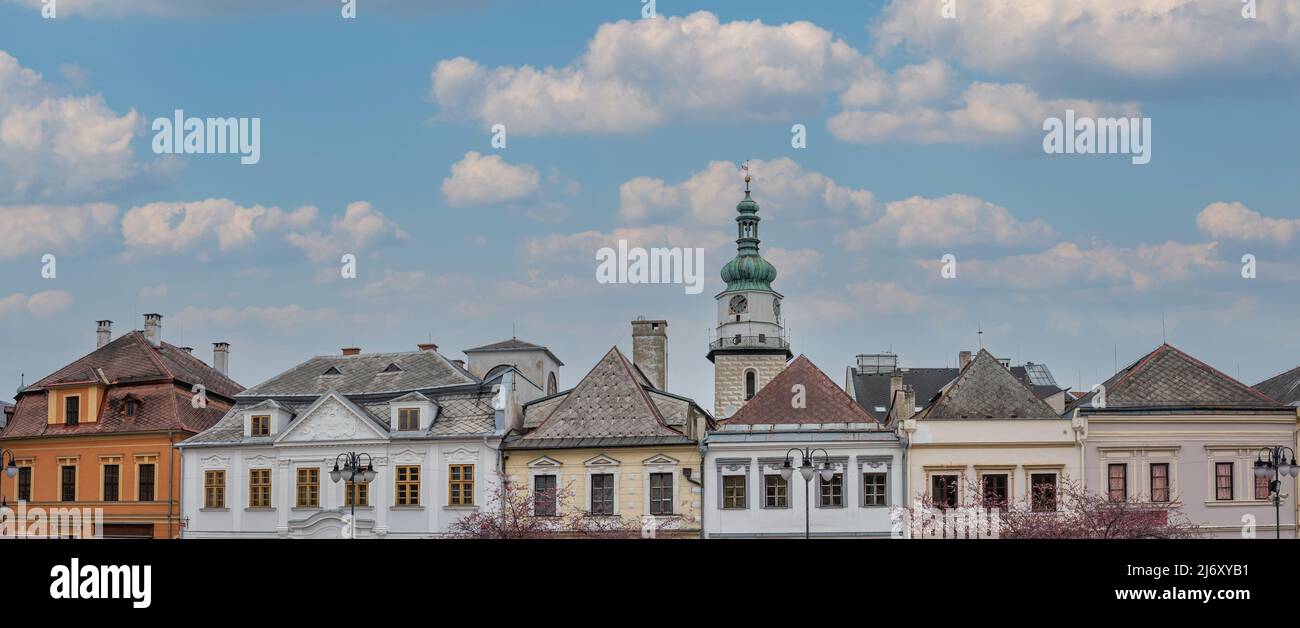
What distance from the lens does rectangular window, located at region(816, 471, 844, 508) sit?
5162cm

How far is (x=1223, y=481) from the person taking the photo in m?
51.2

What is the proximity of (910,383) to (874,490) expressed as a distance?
1413 inches

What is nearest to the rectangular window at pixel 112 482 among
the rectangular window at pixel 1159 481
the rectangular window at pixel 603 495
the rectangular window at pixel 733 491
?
the rectangular window at pixel 603 495

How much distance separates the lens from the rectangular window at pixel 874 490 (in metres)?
51.5

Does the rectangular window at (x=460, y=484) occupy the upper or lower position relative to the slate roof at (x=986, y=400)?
lower

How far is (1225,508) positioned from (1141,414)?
4043mm

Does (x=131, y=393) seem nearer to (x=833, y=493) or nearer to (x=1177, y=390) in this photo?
(x=833, y=493)

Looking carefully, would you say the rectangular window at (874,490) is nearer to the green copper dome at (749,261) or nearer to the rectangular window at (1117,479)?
the rectangular window at (1117,479)

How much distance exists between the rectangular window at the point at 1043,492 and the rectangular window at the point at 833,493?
6.15 m

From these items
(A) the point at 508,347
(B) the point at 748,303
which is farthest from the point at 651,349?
(B) the point at 748,303

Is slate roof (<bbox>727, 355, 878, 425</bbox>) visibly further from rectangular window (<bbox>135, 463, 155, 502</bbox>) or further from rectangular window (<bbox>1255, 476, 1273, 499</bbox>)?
rectangular window (<bbox>135, 463, 155, 502</bbox>)

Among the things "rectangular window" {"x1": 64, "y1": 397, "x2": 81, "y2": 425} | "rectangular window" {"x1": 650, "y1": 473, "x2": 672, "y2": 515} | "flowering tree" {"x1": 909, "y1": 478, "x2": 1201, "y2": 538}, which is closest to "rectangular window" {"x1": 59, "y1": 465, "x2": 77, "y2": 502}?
"rectangular window" {"x1": 64, "y1": 397, "x2": 81, "y2": 425}

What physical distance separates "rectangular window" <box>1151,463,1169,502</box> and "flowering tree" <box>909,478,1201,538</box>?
0.89m
